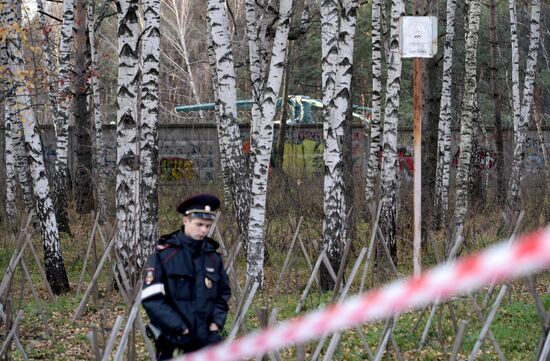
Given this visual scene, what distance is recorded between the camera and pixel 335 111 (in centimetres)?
1072

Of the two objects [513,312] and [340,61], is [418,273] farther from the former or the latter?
[340,61]

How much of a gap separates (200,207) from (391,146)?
7.83m

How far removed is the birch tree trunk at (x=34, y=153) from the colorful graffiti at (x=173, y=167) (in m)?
12.3

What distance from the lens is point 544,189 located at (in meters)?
15.9

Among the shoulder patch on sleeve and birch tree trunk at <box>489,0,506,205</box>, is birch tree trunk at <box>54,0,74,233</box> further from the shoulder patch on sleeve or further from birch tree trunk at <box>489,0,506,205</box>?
the shoulder patch on sleeve

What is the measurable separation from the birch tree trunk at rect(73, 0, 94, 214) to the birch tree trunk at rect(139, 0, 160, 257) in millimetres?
6562

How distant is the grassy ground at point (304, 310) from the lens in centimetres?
815

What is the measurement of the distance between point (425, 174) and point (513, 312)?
7342 millimetres

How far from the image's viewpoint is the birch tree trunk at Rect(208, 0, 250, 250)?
1183 cm

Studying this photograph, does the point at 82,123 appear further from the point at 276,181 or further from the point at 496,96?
the point at 496,96

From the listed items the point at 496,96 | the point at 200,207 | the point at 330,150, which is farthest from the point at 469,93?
the point at 200,207

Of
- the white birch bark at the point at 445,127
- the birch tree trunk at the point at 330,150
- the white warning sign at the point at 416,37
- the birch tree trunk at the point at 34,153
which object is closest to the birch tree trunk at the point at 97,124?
the birch tree trunk at the point at 34,153

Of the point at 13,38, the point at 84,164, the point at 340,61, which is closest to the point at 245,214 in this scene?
the point at 340,61

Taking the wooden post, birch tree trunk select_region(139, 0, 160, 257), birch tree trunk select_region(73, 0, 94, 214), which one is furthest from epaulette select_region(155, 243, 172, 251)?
birch tree trunk select_region(73, 0, 94, 214)
